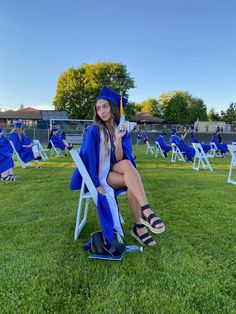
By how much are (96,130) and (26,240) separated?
4.56ft

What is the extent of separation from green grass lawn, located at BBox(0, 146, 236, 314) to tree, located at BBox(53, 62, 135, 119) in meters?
38.1

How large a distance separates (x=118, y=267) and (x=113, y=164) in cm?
107

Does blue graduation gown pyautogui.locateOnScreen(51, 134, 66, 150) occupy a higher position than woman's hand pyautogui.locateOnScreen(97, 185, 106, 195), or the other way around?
woman's hand pyautogui.locateOnScreen(97, 185, 106, 195)

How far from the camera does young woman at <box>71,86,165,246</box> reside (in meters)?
2.77

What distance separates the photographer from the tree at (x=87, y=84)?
41.4 metres

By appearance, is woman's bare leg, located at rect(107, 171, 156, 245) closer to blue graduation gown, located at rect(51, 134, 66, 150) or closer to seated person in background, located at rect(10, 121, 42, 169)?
seated person in background, located at rect(10, 121, 42, 169)

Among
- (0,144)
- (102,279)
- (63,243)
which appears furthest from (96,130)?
(0,144)

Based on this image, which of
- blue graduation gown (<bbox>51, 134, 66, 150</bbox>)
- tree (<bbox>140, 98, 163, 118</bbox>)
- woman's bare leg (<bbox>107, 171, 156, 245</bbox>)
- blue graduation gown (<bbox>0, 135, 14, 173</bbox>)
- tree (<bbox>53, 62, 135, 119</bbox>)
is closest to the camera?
woman's bare leg (<bbox>107, 171, 156, 245</bbox>)

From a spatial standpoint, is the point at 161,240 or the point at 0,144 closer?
the point at 161,240

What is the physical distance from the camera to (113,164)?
3051 mm

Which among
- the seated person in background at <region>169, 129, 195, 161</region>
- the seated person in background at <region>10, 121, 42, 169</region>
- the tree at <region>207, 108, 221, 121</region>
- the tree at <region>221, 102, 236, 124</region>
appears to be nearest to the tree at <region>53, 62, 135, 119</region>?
the seated person in background at <region>169, 129, 195, 161</region>

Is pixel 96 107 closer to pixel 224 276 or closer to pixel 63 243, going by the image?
pixel 63 243

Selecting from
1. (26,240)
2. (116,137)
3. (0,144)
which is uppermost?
(116,137)

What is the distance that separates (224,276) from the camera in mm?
2291
